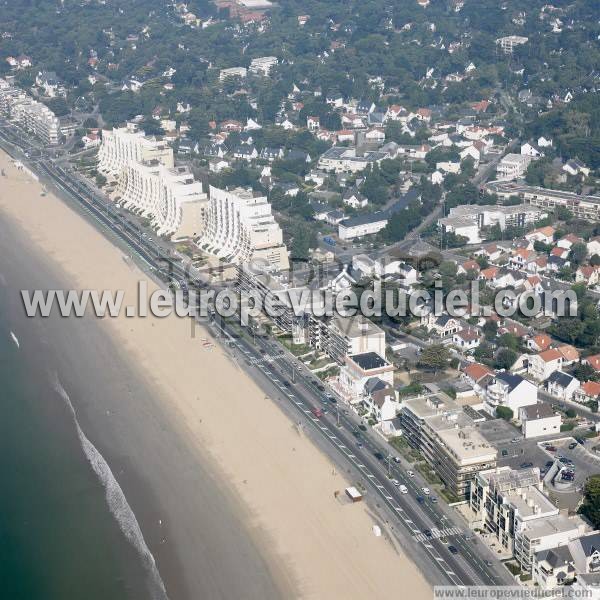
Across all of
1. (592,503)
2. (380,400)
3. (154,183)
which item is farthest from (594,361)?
(154,183)

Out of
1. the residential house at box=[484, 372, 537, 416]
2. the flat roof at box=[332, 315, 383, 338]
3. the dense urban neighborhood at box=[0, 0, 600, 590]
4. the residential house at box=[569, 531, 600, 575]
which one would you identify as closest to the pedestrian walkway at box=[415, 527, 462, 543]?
the dense urban neighborhood at box=[0, 0, 600, 590]

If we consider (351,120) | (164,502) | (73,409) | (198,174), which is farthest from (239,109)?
(164,502)

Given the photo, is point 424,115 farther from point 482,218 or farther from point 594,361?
point 594,361

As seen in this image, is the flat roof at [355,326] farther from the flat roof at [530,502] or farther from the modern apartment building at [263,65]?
the modern apartment building at [263,65]

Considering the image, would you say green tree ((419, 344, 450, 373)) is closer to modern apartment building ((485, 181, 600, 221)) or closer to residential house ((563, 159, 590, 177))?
modern apartment building ((485, 181, 600, 221))

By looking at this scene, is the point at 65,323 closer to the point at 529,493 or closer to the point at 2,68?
the point at 529,493
